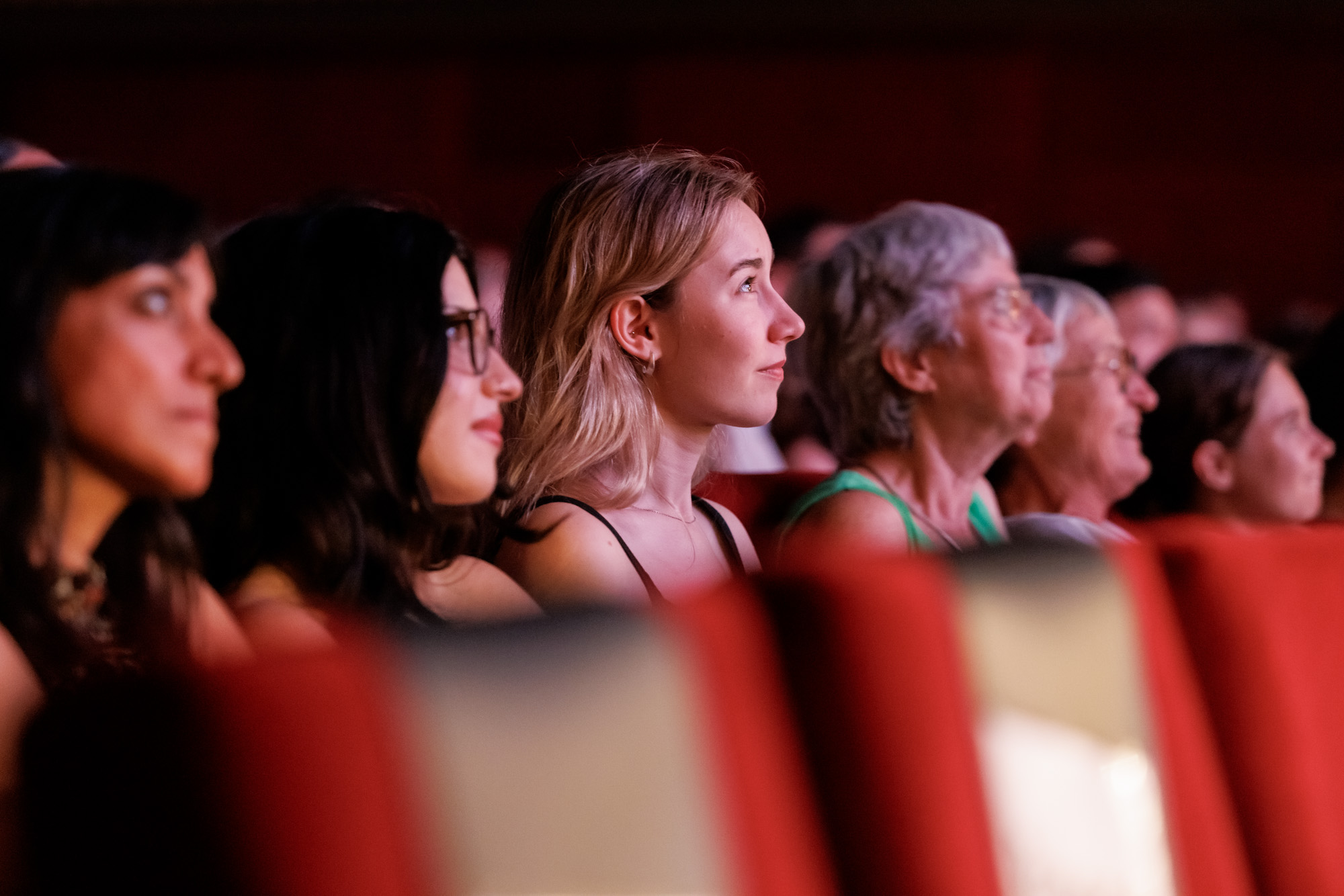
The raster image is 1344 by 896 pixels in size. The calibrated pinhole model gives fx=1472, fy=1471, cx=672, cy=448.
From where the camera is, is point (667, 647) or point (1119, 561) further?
point (1119, 561)

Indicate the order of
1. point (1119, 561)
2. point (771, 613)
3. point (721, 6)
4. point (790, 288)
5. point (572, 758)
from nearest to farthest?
point (572, 758)
point (771, 613)
point (1119, 561)
point (790, 288)
point (721, 6)

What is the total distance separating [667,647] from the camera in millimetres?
493

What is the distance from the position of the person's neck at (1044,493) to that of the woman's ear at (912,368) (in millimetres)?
230

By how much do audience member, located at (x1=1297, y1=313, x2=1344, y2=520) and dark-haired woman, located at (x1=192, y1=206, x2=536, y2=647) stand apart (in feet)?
3.71

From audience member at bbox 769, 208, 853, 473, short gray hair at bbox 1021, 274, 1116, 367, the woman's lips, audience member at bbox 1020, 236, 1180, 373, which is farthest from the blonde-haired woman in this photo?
audience member at bbox 1020, 236, 1180, 373

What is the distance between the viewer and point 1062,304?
1477 mm

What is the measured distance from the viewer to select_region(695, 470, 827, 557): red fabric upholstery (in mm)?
1241

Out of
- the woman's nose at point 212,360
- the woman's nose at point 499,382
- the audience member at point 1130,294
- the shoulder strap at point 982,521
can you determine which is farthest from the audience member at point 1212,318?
the woman's nose at point 212,360

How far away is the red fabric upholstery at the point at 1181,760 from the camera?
0.70m

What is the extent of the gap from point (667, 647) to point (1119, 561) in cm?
30

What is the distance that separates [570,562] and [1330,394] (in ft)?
3.48

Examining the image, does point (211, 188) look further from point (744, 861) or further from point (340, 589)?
point (744, 861)

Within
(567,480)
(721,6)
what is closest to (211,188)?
(721,6)

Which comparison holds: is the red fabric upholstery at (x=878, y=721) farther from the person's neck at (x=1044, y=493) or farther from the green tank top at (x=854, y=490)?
the person's neck at (x=1044, y=493)
